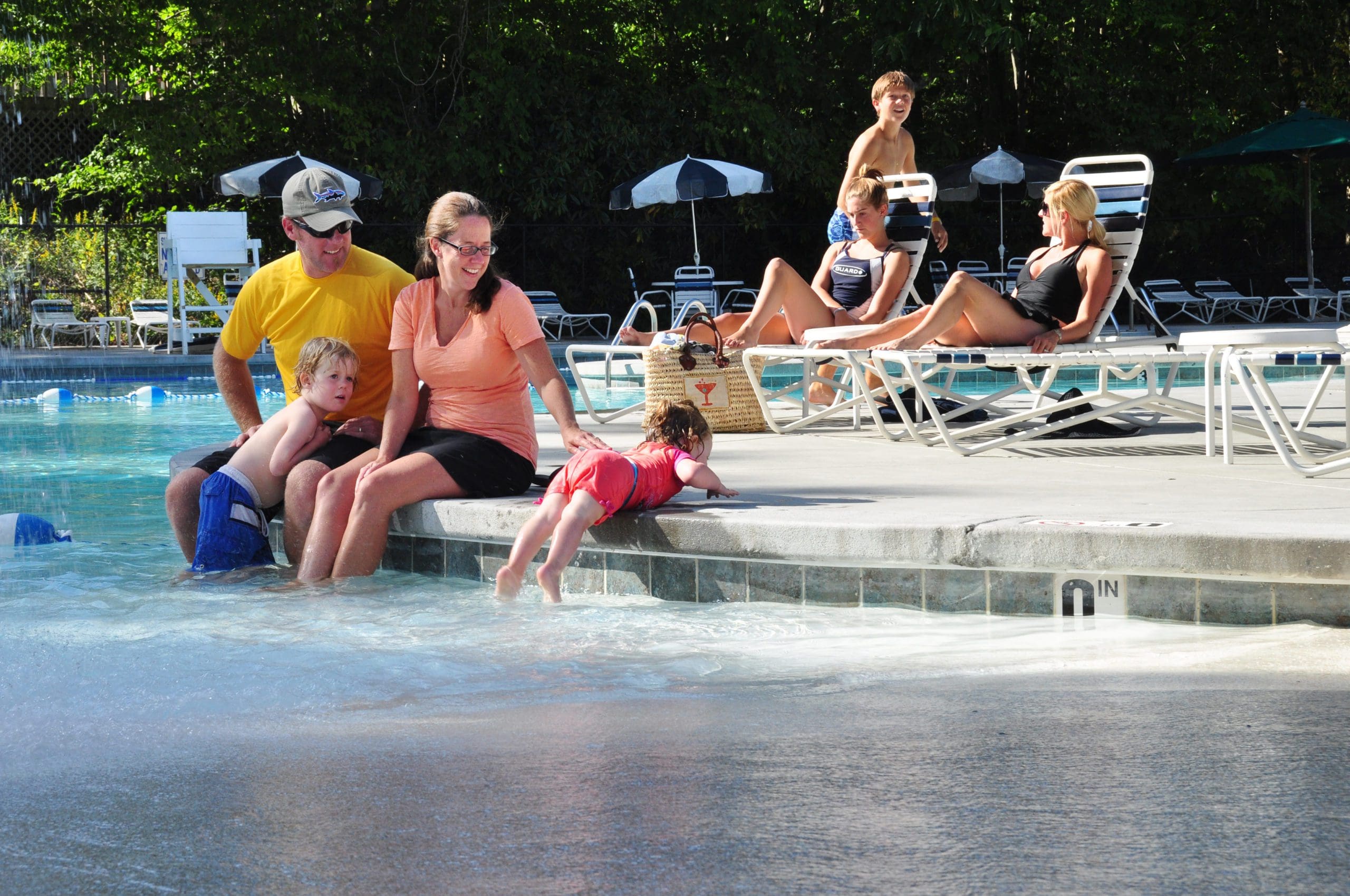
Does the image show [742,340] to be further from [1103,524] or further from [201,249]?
[201,249]

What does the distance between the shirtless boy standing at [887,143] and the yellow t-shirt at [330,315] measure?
135 inches

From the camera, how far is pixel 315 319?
5148mm

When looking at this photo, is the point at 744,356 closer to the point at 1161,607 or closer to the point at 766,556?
the point at 766,556

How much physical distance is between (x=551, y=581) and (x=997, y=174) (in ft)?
46.3

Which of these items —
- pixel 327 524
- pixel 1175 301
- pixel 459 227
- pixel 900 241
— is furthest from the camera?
pixel 1175 301

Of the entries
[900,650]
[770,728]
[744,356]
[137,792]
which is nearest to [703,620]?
[900,650]

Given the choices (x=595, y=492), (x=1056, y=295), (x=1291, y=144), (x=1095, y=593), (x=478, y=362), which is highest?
(x=1291, y=144)

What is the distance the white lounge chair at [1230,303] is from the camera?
797 inches

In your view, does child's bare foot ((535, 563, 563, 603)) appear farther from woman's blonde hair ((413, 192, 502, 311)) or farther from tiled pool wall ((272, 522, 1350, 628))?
woman's blonde hair ((413, 192, 502, 311))

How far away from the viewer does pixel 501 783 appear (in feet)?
9.33

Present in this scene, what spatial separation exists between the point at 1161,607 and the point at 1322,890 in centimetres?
185

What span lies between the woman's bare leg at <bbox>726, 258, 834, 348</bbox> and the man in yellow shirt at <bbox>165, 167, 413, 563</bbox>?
2.11m

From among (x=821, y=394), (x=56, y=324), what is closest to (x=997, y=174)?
(x=821, y=394)

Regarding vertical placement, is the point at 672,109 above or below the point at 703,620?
above
